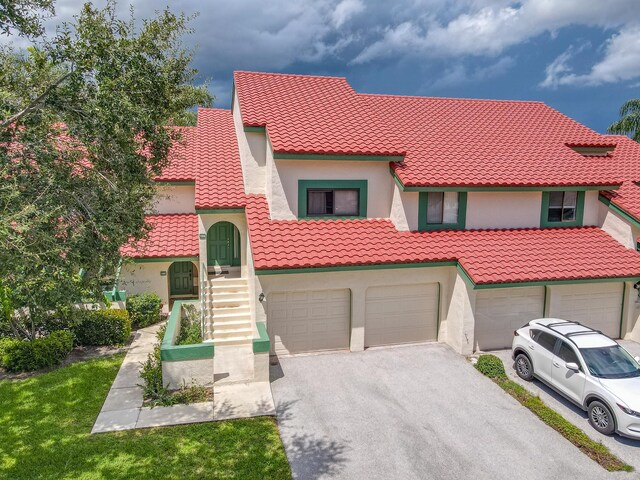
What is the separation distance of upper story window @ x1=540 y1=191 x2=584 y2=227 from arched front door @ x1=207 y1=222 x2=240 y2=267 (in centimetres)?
1279

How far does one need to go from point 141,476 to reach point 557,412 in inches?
395

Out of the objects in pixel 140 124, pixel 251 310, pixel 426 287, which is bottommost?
pixel 251 310

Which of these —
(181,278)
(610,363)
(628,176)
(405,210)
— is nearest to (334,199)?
(405,210)

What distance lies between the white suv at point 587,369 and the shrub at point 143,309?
1347cm

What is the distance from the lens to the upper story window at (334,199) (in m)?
16.2

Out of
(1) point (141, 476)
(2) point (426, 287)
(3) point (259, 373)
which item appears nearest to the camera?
(1) point (141, 476)

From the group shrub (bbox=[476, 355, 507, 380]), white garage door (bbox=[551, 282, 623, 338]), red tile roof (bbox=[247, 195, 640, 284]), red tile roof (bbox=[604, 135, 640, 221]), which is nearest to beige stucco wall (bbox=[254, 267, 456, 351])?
red tile roof (bbox=[247, 195, 640, 284])

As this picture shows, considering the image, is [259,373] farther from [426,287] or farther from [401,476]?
[426,287]

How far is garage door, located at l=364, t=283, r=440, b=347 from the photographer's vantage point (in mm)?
15133

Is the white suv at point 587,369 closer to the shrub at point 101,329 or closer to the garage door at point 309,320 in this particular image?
the garage door at point 309,320

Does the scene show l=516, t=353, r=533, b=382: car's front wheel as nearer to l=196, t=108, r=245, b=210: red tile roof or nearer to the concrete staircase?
the concrete staircase

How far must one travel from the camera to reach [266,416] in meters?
11.1

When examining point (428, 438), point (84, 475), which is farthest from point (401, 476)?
point (84, 475)

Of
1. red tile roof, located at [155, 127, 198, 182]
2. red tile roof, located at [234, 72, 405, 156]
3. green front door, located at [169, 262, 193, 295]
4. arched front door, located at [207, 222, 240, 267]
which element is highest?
red tile roof, located at [234, 72, 405, 156]
